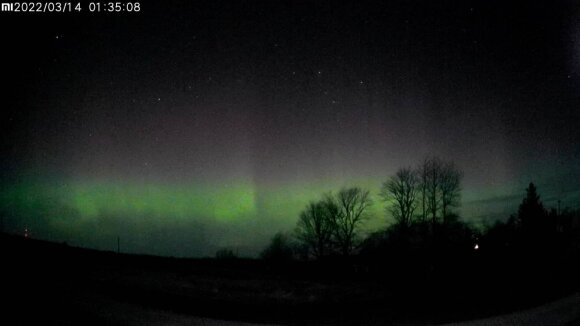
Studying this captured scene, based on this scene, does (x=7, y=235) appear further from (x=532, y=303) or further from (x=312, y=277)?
(x=532, y=303)

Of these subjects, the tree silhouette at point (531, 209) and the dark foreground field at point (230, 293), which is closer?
the dark foreground field at point (230, 293)

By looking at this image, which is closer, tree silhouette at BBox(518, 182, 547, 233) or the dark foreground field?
the dark foreground field

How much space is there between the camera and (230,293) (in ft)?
34.4

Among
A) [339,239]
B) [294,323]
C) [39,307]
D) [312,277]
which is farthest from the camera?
[339,239]

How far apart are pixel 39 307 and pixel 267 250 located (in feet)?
178

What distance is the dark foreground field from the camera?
26.2 ft

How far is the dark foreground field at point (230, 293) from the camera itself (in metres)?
7.98

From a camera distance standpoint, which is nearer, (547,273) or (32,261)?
(32,261)

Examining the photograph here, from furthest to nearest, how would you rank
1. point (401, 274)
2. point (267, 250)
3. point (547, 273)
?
point (267, 250), point (547, 273), point (401, 274)

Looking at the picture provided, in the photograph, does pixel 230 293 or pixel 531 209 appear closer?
pixel 230 293

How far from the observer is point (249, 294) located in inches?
411

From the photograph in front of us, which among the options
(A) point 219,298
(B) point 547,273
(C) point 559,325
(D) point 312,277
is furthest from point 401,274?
(A) point 219,298

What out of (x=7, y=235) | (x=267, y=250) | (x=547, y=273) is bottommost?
(x=267, y=250)

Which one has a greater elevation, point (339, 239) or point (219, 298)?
point (219, 298)
